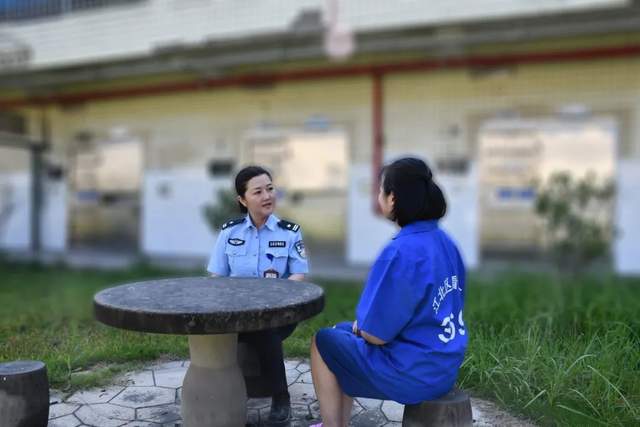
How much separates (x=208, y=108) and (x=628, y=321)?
8.42 m

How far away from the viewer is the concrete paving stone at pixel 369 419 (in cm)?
331

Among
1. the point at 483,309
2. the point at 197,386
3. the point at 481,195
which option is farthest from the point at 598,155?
the point at 197,386

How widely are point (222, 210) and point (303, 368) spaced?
196 inches

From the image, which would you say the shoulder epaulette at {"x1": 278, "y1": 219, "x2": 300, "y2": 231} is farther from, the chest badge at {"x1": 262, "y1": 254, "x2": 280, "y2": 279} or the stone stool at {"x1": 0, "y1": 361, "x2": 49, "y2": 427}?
the stone stool at {"x1": 0, "y1": 361, "x2": 49, "y2": 427}

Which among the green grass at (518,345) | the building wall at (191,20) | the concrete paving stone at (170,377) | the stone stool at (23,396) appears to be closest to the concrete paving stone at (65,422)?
the stone stool at (23,396)

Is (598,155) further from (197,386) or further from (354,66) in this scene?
(197,386)

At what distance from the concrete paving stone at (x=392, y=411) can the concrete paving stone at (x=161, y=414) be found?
117 centimetres

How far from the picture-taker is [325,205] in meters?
10.1

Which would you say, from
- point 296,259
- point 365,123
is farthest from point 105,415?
point 365,123

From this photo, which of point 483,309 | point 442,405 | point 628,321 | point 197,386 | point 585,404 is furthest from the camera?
point 483,309

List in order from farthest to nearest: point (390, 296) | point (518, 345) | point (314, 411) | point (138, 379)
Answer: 1. point (138, 379)
2. point (518, 345)
3. point (314, 411)
4. point (390, 296)

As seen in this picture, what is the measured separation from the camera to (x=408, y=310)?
8.10 feet

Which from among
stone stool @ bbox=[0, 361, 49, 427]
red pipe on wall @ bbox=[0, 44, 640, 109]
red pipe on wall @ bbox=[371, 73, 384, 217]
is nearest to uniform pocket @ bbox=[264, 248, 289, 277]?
stone stool @ bbox=[0, 361, 49, 427]

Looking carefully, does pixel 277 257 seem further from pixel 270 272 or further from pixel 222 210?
pixel 222 210
